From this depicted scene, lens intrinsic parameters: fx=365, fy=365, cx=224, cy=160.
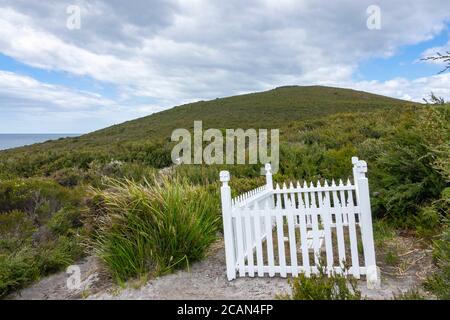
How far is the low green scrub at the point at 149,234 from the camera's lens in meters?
4.54

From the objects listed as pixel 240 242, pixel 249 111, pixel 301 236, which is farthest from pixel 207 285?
pixel 249 111

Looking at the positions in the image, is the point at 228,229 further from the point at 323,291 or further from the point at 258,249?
the point at 323,291

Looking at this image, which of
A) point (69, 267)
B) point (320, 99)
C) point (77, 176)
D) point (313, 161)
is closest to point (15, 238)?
point (69, 267)

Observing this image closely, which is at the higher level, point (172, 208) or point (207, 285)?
point (172, 208)

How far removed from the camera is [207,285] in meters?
4.24

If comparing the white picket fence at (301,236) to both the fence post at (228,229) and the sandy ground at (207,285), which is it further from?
the sandy ground at (207,285)

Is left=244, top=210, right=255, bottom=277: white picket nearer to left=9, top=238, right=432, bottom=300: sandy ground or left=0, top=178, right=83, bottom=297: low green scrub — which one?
left=9, top=238, right=432, bottom=300: sandy ground

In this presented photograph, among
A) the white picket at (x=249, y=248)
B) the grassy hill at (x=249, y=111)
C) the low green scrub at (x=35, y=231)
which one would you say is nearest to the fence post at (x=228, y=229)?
the white picket at (x=249, y=248)

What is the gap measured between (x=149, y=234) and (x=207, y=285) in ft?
3.36

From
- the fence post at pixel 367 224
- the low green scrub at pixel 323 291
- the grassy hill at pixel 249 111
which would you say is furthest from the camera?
the grassy hill at pixel 249 111

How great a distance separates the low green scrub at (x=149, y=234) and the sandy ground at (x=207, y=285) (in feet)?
0.67

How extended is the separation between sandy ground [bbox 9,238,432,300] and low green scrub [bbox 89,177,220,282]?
204 millimetres

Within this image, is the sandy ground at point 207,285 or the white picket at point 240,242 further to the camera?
the white picket at point 240,242
